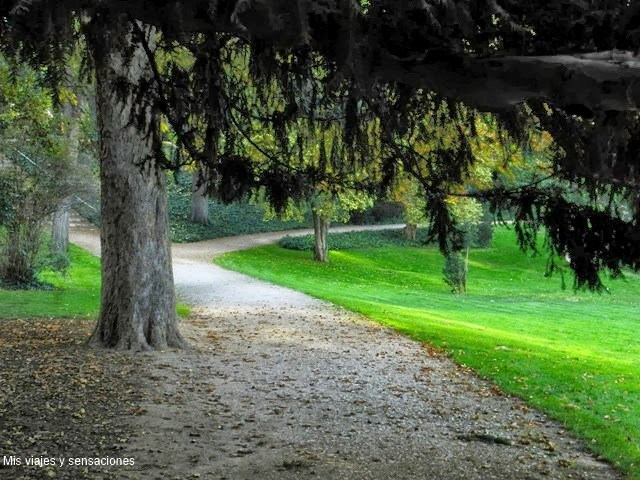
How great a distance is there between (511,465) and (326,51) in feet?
13.7

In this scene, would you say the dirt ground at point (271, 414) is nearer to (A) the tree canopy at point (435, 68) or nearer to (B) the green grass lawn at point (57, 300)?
(B) the green grass lawn at point (57, 300)

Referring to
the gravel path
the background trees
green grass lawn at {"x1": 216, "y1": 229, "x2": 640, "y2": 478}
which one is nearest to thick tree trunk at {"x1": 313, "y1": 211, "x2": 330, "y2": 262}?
green grass lawn at {"x1": 216, "y1": 229, "x2": 640, "y2": 478}

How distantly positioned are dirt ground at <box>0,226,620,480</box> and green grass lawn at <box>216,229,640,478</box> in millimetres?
553

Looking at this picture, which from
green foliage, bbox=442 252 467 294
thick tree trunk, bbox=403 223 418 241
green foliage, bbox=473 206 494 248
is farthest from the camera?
green foliage, bbox=473 206 494 248

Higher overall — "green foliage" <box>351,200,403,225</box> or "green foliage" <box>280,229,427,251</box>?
"green foliage" <box>351,200,403,225</box>

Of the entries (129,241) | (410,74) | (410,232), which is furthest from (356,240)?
(410,74)

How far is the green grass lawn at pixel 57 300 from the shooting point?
13.6 meters

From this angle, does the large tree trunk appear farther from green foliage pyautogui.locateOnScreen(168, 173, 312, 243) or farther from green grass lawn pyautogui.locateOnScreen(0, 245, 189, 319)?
green foliage pyautogui.locateOnScreen(168, 173, 312, 243)

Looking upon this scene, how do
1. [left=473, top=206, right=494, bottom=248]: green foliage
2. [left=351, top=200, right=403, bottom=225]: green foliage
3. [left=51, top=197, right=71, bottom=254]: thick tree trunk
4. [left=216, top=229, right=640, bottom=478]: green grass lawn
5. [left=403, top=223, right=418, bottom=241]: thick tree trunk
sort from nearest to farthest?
1. [left=216, top=229, right=640, bottom=478]: green grass lawn
2. [left=51, top=197, right=71, bottom=254]: thick tree trunk
3. [left=403, top=223, right=418, bottom=241]: thick tree trunk
4. [left=473, top=206, right=494, bottom=248]: green foliage
5. [left=351, top=200, right=403, bottom=225]: green foliage

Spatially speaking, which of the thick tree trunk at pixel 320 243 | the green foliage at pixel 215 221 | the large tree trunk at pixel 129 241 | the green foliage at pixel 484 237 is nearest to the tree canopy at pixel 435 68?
the large tree trunk at pixel 129 241

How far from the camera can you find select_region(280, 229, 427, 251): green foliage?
115 feet

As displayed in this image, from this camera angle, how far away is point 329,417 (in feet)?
24.3

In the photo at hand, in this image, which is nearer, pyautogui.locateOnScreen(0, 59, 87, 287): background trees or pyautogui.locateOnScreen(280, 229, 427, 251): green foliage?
pyautogui.locateOnScreen(0, 59, 87, 287): background trees

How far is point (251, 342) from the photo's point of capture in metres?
11.9
